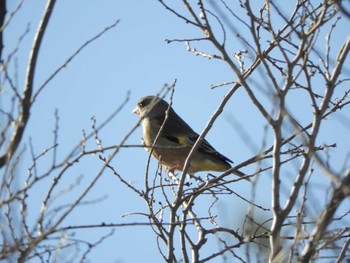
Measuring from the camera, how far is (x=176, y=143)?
9234mm

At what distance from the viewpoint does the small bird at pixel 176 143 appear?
871 centimetres

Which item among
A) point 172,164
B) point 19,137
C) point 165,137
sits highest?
point 165,137

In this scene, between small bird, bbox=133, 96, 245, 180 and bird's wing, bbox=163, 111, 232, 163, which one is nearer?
small bird, bbox=133, 96, 245, 180

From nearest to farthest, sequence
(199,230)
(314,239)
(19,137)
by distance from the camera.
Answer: (19,137), (314,239), (199,230)

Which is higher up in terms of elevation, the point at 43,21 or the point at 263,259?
the point at 43,21

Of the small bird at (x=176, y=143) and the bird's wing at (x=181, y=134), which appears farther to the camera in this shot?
the bird's wing at (x=181, y=134)

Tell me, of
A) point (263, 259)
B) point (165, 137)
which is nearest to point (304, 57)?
point (263, 259)

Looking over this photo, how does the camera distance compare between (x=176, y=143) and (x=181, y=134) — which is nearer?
(x=176, y=143)

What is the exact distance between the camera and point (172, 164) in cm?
874

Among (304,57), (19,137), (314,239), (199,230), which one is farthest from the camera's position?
(199,230)

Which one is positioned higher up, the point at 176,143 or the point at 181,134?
the point at 181,134

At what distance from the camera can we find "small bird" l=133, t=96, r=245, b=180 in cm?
871

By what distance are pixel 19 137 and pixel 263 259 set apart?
1.72 metres

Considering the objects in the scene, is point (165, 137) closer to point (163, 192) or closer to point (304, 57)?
point (163, 192)
